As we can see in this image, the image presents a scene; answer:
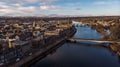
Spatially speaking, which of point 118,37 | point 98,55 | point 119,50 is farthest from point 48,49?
point 118,37

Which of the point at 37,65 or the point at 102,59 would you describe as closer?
the point at 37,65

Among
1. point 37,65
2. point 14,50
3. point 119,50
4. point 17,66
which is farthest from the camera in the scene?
point 119,50

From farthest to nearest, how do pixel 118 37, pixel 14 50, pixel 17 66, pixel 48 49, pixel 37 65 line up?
pixel 118 37 → pixel 48 49 → pixel 14 50 → pixel 37 65 → pixel 17 66

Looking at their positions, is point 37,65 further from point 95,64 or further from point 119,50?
point 119,50

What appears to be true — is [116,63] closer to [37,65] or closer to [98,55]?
[98,55]

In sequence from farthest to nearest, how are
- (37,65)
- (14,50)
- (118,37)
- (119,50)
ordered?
1. (118,37)
2. (119,50)
3. (14,50)
4. (37,65)

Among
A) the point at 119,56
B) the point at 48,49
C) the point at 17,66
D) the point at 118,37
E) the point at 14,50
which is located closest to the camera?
the point at 17,66

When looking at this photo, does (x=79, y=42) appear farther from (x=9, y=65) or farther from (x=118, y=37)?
(x=9, y=65)

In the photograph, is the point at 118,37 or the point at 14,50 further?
the point at 118,37

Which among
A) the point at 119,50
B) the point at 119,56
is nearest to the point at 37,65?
the point at 119,56
